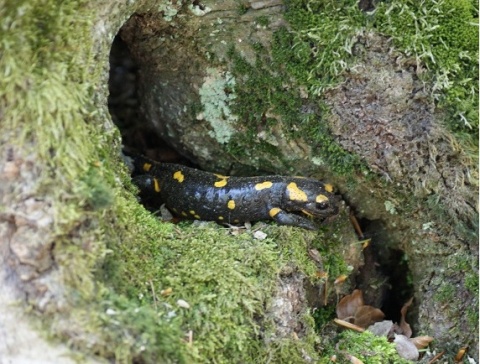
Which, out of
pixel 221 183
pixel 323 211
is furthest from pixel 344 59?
pixel 221 183

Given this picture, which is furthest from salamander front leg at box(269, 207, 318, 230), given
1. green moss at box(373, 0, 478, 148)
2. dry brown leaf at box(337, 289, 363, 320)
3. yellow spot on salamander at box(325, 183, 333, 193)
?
green moss at box(373, 0, 478, 148)

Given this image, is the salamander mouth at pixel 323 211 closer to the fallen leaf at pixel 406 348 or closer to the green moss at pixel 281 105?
the green moss at pixel 281 105

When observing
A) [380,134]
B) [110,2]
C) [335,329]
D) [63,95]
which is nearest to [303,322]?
[335,329]

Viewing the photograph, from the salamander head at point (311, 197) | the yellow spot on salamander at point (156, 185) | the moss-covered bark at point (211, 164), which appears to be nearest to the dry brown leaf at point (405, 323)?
the moss-covered bark at point (211, 164)


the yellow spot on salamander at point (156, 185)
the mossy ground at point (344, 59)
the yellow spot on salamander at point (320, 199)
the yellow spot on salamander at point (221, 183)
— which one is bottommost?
the yellow spot on salamander at point (320, 199)

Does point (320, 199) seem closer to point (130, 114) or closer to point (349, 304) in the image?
point (349, 304)

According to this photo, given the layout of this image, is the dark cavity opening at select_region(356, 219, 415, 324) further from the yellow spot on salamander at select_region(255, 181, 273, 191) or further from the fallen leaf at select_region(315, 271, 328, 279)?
the yellow spot on salamander at select_region(255, 181, 273, 191)

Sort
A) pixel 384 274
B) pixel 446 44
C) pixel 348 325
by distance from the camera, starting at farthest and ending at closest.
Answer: pixel 384 274 < pixel 348 325 < pixel 446 44
